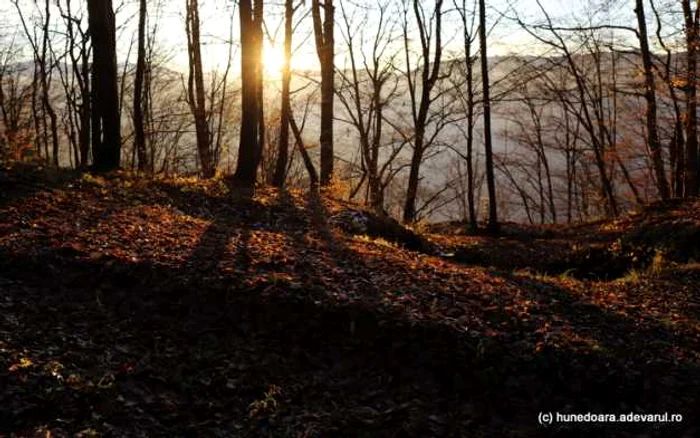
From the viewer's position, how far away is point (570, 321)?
5.95m

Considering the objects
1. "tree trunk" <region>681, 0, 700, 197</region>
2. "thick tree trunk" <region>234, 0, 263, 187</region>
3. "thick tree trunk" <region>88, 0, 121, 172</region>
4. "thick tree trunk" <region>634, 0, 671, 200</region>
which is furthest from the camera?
"thick tree trunk" <region>634, 0, 671, 200</region>

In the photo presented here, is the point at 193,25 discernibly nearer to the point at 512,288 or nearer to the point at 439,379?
the point at 512,288

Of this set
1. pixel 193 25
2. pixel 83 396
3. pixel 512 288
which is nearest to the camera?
pixel 83 396

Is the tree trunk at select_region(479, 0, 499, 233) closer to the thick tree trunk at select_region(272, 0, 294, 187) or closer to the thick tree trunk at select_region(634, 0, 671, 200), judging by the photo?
the thick tree trunk at select_region(634, 0, 671, 200)

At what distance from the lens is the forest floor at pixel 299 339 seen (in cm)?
435

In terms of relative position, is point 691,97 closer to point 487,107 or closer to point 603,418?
point 487,107

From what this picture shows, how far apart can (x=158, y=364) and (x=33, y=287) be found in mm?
1993

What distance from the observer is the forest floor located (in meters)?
4.35

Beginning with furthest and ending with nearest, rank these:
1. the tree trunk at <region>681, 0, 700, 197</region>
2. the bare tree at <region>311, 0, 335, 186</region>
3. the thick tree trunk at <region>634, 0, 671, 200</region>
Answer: the thick tree trunk at <region>634, 0, 671, 200</region>
the bare tree at <region>311, 0, 335, 186</region>
the tree trunk at <region>681, 0, 700, 197</region>

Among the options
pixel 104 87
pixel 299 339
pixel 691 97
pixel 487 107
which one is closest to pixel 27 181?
pixel 104 87

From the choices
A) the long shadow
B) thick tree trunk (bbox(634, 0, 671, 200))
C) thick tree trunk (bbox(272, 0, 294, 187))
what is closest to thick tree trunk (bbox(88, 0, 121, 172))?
the long shadow

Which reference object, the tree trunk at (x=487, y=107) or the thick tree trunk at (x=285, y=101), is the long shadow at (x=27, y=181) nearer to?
the thick tree trunk at (x=285, y=101)

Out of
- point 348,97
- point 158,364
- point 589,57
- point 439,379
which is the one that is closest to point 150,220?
point 158,364

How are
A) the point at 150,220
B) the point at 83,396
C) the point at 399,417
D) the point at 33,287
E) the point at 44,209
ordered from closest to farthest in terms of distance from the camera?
the point at 83,396 < the point at 399,417 < the point at 33,287 < the point at 44,209 < the point at 150,220
